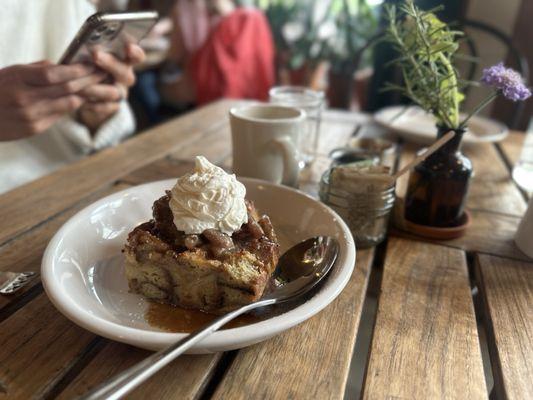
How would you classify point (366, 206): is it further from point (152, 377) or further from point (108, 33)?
point (108, 33)

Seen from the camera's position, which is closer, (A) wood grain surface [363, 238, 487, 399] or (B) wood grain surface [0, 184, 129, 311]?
(A) wood grain surface [363, 238, 487, 399]

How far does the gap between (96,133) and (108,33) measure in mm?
434

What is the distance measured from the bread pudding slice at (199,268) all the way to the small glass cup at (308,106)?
1.97 feet

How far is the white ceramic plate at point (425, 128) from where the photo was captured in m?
1.25

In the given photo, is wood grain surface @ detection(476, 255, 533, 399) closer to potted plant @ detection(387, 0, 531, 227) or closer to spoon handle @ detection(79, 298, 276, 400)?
potted plant @ detection(387, 0, 531, 227)

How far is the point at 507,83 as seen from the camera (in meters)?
0.65

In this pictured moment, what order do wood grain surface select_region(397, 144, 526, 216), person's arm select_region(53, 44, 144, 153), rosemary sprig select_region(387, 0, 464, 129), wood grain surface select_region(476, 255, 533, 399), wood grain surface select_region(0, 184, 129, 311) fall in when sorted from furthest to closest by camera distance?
1. person's arm select_region(53, 44, 144, 153)
2. wood grain surface select_region(397, 144, 526, 216)
3. rosemary sprig select_region(387, 0, 464, 129)
4. wood grain surface select_region(0, 184, 129, 311)
5. wood grain surface select_region(476, 255, 533, 399)

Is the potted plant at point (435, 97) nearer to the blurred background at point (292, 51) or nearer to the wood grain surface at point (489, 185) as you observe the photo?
the wood grain surface at point (489, 185)

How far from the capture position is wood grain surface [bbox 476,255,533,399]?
0.49m

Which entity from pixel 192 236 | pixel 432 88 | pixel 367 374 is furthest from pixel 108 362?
pixel 432 88

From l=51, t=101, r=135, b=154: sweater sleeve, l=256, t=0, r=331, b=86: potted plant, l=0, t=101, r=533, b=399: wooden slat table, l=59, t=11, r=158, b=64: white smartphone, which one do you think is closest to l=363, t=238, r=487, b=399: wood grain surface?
l=0, t=101, r=533, b=399: wooden slat table

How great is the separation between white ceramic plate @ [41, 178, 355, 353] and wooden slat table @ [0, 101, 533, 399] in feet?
0.16

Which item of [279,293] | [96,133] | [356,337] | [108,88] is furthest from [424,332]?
[96,133]

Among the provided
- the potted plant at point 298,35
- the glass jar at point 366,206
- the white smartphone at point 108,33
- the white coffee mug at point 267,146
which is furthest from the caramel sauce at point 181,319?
the potted plant at point 298,35
